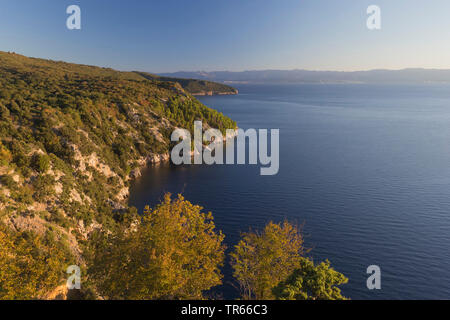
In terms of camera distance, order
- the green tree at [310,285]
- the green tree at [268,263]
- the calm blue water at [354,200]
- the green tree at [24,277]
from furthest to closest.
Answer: the calm blue water at [354,200] → the green tree at [268,263] → the green tree at [310,285] → the green tree at [24,277]

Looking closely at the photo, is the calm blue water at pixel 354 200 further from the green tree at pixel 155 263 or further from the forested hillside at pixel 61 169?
the green tree at pixel 155 263

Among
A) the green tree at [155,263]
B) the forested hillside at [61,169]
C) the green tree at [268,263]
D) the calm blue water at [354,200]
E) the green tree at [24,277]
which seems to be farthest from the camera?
the calm blue water at [354,200]

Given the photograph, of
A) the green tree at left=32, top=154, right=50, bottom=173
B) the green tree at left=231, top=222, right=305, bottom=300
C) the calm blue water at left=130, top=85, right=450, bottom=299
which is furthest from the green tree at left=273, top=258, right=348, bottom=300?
the green tree at left=32, top=154, right=50, bottom=173

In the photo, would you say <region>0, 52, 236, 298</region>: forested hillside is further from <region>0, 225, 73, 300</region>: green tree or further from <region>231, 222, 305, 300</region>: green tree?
<region>231, 222, 305, 300</region>: green tree

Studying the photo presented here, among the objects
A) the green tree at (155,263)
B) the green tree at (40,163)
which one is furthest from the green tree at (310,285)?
the green tree at (40,163)

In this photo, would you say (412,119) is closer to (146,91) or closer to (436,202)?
(436,202)

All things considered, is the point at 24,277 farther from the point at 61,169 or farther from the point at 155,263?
the point at 61,169

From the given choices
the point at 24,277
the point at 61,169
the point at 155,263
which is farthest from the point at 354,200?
the point at 61,169
